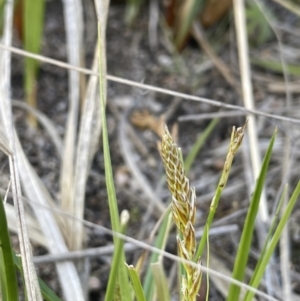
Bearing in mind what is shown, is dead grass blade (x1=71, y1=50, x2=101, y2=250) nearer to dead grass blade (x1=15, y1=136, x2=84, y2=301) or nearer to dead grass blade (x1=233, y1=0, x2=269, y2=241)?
dead grass blade (x1=15, y1=136, x2=84, y2=301)

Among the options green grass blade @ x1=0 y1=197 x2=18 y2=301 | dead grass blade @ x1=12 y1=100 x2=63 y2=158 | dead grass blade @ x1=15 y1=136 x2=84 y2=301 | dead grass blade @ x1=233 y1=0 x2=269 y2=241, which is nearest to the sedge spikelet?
green grass blade @ x1=0 y1=197 x2=18 y2=301

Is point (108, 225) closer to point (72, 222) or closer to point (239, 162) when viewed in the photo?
point (72, 222)

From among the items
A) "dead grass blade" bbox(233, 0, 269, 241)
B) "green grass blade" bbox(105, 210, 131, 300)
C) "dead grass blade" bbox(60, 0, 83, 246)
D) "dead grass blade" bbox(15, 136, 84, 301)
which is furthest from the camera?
"dead grass blade" bbox(233, 0, 269, 241)

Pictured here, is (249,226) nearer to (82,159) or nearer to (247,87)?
(82,159)

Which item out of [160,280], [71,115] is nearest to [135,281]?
[160,280]

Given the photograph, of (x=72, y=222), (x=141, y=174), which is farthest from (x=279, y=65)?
(x=72, y=222)

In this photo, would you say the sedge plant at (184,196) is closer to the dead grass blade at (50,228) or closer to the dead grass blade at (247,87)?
the dead grass blade at (50,228)
